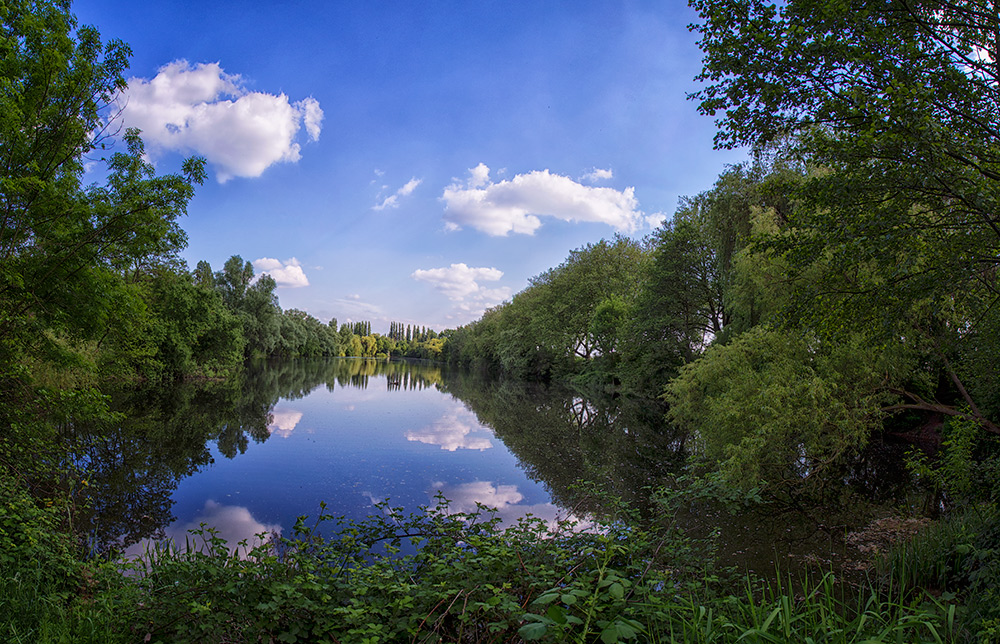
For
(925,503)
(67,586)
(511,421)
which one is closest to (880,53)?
(925,503)

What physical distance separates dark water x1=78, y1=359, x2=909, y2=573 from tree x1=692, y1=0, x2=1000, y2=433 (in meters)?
3.40

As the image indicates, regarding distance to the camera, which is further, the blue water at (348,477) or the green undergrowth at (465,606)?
the blue water at (348,477)

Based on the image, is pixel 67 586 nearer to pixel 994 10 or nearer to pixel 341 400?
pixel 994 10

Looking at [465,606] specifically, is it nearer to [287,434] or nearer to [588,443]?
[588,443]

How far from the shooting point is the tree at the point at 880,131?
4.48m

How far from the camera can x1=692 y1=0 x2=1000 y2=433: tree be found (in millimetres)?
4477

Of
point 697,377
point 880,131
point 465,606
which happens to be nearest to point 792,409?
point 697,377

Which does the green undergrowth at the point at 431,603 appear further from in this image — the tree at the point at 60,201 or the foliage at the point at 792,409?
the foliage at the point at 792,409

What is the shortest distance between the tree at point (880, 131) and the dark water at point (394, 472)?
340 cm

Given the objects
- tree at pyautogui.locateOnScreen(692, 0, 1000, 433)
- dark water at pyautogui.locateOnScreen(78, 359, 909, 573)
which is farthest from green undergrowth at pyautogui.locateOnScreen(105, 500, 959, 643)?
tree at pyautogui.locateOnScreen(692, 0, 1000, 433)

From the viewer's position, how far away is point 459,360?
98375 mm

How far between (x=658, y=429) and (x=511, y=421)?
634 cm

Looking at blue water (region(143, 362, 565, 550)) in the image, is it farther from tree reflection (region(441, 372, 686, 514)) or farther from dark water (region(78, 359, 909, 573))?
tree reflection (region(441, 372, 686, 514))

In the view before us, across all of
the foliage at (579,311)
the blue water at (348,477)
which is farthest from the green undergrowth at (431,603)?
the foliage at (579,311)
